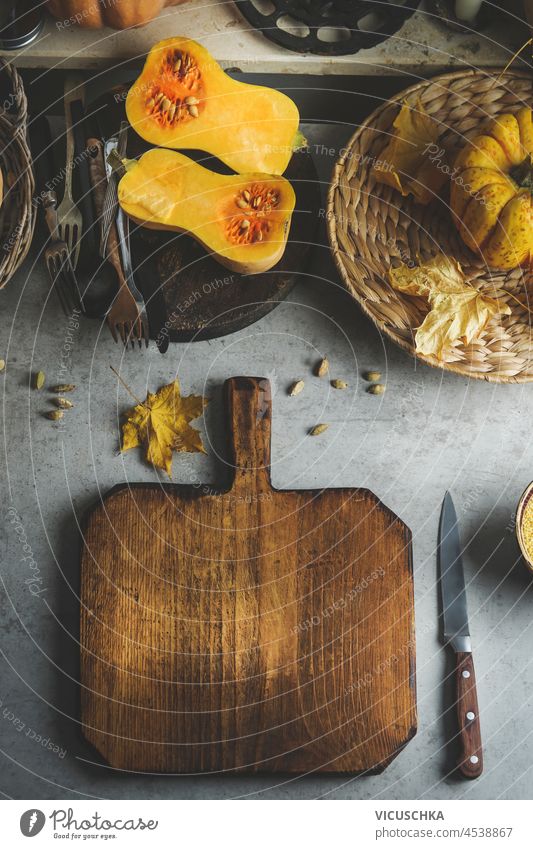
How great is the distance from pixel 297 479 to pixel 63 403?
285 millimetres

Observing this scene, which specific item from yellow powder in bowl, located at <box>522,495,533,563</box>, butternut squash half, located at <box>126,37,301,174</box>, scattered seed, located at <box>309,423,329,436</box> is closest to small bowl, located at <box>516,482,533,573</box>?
yellow powder in bowl, located at <box>522,495,533,563</box>

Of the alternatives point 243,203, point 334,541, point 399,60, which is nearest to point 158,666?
point 334,541

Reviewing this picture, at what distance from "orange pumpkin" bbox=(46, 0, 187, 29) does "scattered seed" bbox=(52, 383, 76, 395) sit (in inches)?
15.7

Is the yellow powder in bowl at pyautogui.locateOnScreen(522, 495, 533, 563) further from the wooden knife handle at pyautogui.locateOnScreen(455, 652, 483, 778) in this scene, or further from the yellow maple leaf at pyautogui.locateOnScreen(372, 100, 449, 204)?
the yellow maple leaf at pyautogui.locateOnScreen(372, 100, 449, 204)

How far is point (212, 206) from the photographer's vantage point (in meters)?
0.84

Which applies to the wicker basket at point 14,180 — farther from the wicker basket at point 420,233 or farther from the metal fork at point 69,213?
the wicker basket at point 420,233

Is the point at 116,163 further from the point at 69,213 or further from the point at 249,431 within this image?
the point at 249,431

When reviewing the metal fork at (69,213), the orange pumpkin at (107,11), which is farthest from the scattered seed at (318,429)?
the orange pumpkin at (107,11)

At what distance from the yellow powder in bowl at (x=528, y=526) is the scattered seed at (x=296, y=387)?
0.94 feet

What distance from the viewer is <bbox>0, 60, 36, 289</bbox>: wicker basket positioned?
2.78 ft

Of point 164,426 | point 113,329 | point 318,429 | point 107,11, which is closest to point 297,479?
point 318,429

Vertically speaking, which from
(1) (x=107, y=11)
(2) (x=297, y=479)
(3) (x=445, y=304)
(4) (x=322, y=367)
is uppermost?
(1) (x=107, y=11)

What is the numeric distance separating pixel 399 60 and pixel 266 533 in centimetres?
56

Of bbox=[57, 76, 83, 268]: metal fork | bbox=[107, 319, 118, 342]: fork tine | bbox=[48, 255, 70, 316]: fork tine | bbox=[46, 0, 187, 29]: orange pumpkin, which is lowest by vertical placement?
bbox=[107, 319, 118, 342]: fork tine
